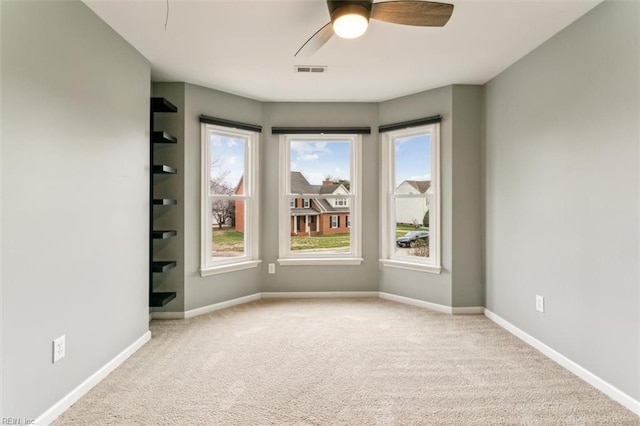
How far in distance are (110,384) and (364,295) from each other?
277 cm

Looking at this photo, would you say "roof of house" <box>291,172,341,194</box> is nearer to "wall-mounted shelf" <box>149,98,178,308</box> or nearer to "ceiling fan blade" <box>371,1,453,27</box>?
"wall-mounted shelf" <box>149,98,178,308</box>

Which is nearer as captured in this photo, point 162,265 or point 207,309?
point 162,265

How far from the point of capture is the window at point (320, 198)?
4176mm

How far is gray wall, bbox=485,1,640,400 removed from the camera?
76.6 inches

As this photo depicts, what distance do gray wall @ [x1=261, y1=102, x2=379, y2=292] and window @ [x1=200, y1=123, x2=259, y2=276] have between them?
6.0 inches

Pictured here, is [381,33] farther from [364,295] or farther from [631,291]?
[364,295]

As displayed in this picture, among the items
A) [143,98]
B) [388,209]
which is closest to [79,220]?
[143,98]

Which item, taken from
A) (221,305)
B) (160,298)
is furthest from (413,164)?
(160,298)

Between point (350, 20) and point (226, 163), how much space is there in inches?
94.7

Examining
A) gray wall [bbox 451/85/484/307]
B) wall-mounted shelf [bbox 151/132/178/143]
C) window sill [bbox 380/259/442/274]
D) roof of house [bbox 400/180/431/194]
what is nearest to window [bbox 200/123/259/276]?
wall-mounted shelf [bbox 151/132/178/143]

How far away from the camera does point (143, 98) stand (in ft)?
9.31

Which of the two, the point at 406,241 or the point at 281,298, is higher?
the point at 406,241

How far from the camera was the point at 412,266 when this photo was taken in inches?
152

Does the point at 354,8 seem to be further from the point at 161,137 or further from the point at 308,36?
the point at 161,137
